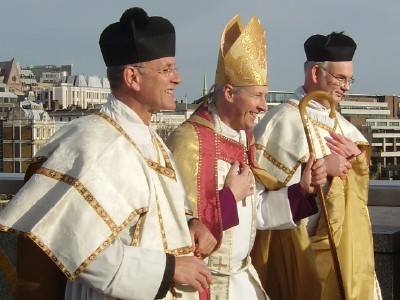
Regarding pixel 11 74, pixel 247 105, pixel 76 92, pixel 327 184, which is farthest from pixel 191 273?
pixel 11 74

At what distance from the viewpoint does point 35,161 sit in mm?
3029

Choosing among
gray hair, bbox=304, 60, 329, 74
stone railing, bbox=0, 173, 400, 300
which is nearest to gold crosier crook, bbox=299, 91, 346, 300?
gray hair, bbox=304, 60, 329, 74

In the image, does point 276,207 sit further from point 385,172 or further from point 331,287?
point 385,172

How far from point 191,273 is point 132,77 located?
74 centimetres

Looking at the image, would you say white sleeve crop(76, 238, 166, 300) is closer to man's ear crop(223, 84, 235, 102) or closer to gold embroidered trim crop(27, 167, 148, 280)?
gold embroidered trim crop(27, 167, 148, 280)

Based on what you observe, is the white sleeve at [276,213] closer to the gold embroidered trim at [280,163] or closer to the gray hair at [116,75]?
the gold embroidered trim at [280,163]

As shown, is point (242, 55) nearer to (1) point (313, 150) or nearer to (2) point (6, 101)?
(1) point (313, 150)

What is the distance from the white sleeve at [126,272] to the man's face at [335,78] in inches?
87.5

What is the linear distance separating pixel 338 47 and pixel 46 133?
83.2 m

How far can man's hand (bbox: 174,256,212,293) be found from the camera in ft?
9.53

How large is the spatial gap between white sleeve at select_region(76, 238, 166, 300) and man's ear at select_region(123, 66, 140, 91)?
1.90 feet

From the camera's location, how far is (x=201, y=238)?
326cm

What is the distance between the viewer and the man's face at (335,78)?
15.8ft

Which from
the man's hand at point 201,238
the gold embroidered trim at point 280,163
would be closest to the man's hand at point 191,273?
the man's hand at point 201,238
